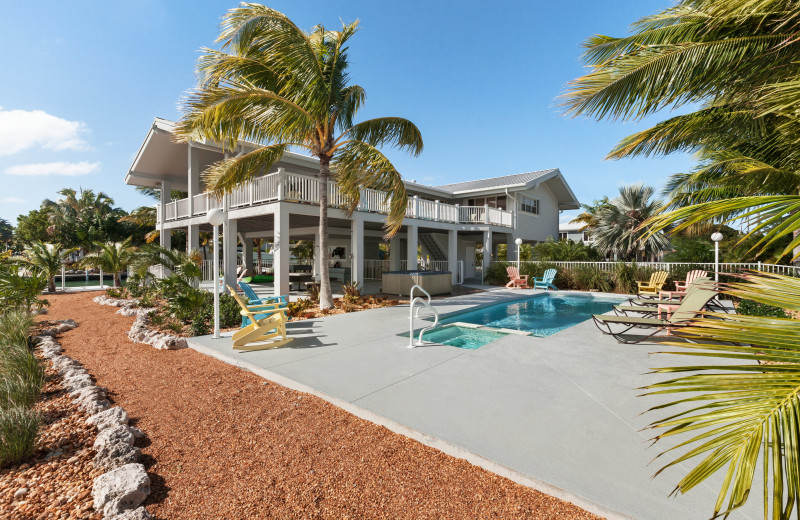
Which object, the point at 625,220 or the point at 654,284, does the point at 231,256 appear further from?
the point at 625,220

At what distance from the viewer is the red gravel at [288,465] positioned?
8.07ft

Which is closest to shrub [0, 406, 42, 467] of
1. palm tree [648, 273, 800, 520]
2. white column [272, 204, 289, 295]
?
palm tree [648, 273, 800, 520]

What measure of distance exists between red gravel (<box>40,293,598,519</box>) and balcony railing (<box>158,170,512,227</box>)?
7.06 meters

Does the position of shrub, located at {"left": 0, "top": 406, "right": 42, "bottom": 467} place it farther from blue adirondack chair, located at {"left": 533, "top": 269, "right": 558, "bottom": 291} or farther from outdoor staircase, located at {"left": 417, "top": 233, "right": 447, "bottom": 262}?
outdoor staircase, located at {"left": 417, "top": 233, "right": 447, "bottom": 262}

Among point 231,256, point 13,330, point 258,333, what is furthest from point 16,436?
point 231,256

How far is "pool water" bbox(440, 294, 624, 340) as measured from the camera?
967cm

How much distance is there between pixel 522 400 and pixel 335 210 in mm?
10487

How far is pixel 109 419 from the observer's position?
357cm

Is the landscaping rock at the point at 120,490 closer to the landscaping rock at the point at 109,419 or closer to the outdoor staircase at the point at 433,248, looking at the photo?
the landscaping rock at the point at 109,419

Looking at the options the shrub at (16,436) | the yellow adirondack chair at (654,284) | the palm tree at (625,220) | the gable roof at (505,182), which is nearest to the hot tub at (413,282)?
the yellow adirondack chair at (654,284)

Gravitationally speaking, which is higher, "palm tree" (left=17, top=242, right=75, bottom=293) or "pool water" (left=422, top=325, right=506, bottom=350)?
"palm tree" (left=17, top=242, right=75, bottom=293)

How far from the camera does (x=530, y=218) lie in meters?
23.5

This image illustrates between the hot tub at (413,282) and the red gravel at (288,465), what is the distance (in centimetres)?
941

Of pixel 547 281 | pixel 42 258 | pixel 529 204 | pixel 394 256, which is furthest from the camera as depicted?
pixel 529 204
